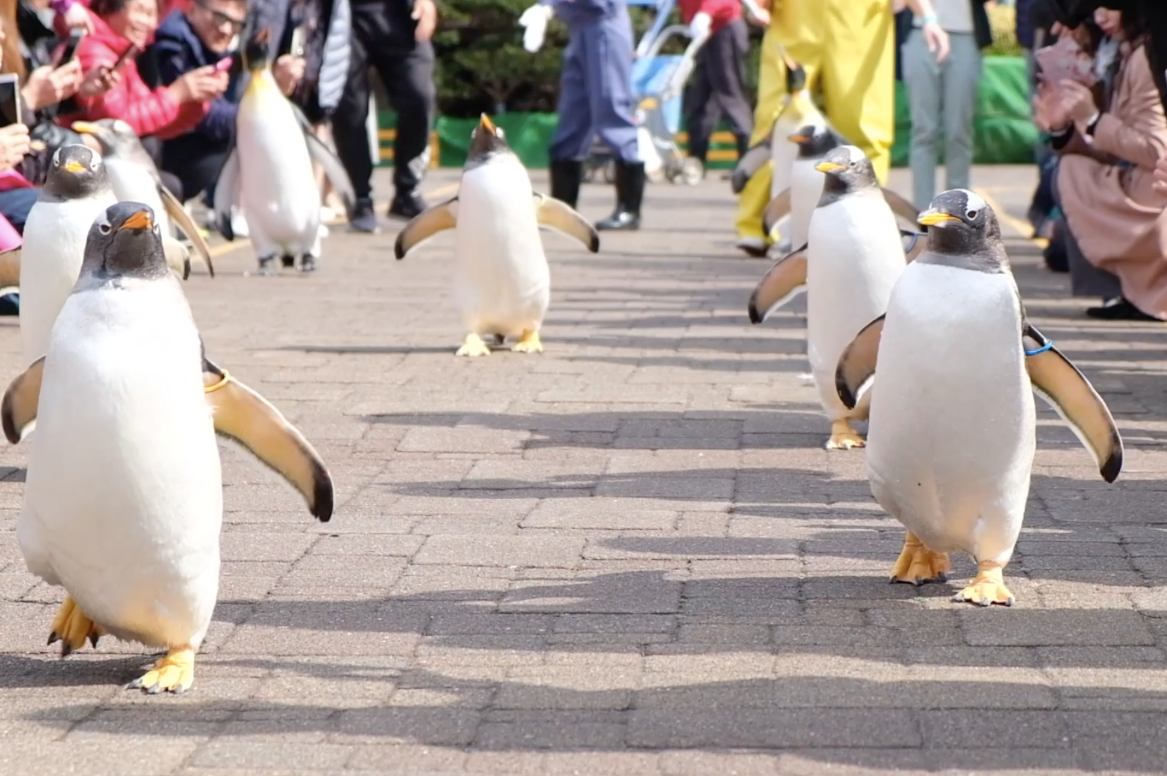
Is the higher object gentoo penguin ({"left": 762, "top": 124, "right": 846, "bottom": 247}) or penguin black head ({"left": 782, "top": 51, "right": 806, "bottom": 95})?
gentoo penguin ({"left": 762, "top": 124, "right": 846, "bottom": 247})

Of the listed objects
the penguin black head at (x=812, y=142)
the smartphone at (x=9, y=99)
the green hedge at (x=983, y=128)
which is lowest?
the green hedge at (x=983, y=128)

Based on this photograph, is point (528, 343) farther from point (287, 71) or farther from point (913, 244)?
point (287, 71)

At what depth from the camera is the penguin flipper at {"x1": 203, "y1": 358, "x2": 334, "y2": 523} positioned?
379 centimetres

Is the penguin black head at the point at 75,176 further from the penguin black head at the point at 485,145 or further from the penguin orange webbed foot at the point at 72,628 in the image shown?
the penguin black head at the point at 485,145

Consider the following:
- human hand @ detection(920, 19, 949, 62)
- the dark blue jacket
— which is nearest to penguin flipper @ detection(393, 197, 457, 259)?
the dark blue jacket

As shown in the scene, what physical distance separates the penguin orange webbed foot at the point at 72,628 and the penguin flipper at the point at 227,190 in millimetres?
6627

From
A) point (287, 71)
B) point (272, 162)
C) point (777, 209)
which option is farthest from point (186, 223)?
point (287, 71)

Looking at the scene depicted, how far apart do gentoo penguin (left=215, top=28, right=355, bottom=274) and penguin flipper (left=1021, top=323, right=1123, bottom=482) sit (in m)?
6.30

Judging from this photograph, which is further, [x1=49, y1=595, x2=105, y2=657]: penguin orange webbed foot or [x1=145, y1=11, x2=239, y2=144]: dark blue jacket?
[x1=145, y1=11, x2=239, y2=144]: dark blue jacket

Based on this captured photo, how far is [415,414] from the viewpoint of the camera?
658 cm

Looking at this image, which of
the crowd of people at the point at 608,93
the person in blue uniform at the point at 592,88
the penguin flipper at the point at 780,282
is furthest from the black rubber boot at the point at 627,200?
the penguin flipper at the point at 780,282

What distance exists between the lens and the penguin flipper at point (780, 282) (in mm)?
5895

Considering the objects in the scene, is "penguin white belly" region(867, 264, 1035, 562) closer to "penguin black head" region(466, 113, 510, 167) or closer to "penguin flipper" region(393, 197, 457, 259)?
"penguin black head" region(466, 113, 510, 167)

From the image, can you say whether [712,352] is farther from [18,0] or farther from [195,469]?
[195,469]
